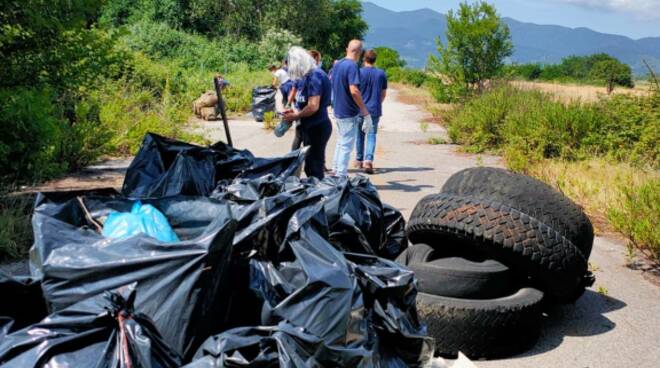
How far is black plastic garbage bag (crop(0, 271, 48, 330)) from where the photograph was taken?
2.80 metres

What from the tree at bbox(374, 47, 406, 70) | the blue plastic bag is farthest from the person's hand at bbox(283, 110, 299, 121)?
the tree at bbox(374, 47, 406, 70)

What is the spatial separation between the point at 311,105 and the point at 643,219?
3.54 meters

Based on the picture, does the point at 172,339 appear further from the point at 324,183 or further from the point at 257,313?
the point at 324,183

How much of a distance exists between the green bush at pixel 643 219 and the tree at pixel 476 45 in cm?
1177

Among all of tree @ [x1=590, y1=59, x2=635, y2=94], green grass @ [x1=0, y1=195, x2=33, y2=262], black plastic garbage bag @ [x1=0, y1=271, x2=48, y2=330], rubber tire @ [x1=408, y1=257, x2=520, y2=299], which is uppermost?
tree @ [x1=590, y1=59, x2=635, y2=94]

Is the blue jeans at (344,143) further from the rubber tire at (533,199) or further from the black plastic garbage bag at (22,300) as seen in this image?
the black plastic garbage bag at (22,300)

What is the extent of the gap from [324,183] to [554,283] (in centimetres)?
173

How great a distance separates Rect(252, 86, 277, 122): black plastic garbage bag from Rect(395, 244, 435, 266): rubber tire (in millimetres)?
13669

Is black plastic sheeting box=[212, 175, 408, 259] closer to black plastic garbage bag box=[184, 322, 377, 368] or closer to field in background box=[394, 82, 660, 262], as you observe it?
black plastic garbage bag box=[184, 322, 377, 368]

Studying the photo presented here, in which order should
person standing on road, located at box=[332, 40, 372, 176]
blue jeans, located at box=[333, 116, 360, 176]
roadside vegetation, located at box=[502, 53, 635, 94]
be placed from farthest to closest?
roadside vegetation, located at box=[502, 53, 635, 94] → person standing on road, located at box=[332, 40, 372, 176] → blue jeans, located at box=[333, 116, 360, 176]

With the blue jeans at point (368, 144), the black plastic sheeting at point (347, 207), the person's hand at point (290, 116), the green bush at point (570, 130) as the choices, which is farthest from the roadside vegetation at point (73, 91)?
the green bush at point (570, 130)

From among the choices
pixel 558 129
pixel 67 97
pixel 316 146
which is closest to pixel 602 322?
pixel 316 146

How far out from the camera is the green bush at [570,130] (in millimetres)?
10039

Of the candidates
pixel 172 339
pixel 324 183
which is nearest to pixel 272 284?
pixel 172 339
